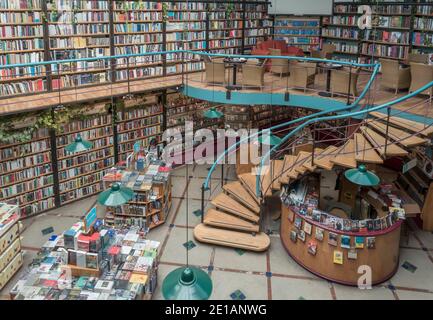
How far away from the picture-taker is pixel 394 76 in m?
8.79

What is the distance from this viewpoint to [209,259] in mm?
7238

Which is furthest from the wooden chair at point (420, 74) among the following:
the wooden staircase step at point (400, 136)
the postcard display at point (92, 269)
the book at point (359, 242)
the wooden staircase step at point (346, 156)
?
the postcard display at point (92, 269)

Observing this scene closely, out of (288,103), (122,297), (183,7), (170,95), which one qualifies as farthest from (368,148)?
(183,7)

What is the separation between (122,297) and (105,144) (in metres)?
4.76

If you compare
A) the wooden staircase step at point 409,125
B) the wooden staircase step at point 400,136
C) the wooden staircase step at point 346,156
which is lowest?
the wooden staircase step at point 346,156

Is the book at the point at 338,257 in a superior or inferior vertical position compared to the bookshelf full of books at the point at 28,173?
inferior

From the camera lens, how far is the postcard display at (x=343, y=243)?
255 inches

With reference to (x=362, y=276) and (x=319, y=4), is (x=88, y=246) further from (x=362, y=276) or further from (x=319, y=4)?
(x=319, y=4)

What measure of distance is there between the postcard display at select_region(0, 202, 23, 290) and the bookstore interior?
0.03m

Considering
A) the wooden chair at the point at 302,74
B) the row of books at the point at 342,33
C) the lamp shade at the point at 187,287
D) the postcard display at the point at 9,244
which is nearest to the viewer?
the lamp shade at the point at 187,287

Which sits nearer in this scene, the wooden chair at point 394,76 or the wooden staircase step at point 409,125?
the wooden staircase step at point 409,125

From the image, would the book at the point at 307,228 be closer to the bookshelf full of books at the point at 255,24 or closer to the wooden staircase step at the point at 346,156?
the wooden staircase step at the point at 346,156

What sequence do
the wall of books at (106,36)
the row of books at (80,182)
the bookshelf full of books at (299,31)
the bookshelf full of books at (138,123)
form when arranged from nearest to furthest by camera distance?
the wall of books at (106,36) < the row of books at (80,182) < the bookshelf full of books at (138,123) < the bookshelf full of books at (299,31)

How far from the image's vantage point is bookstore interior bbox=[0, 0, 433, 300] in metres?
6.48
